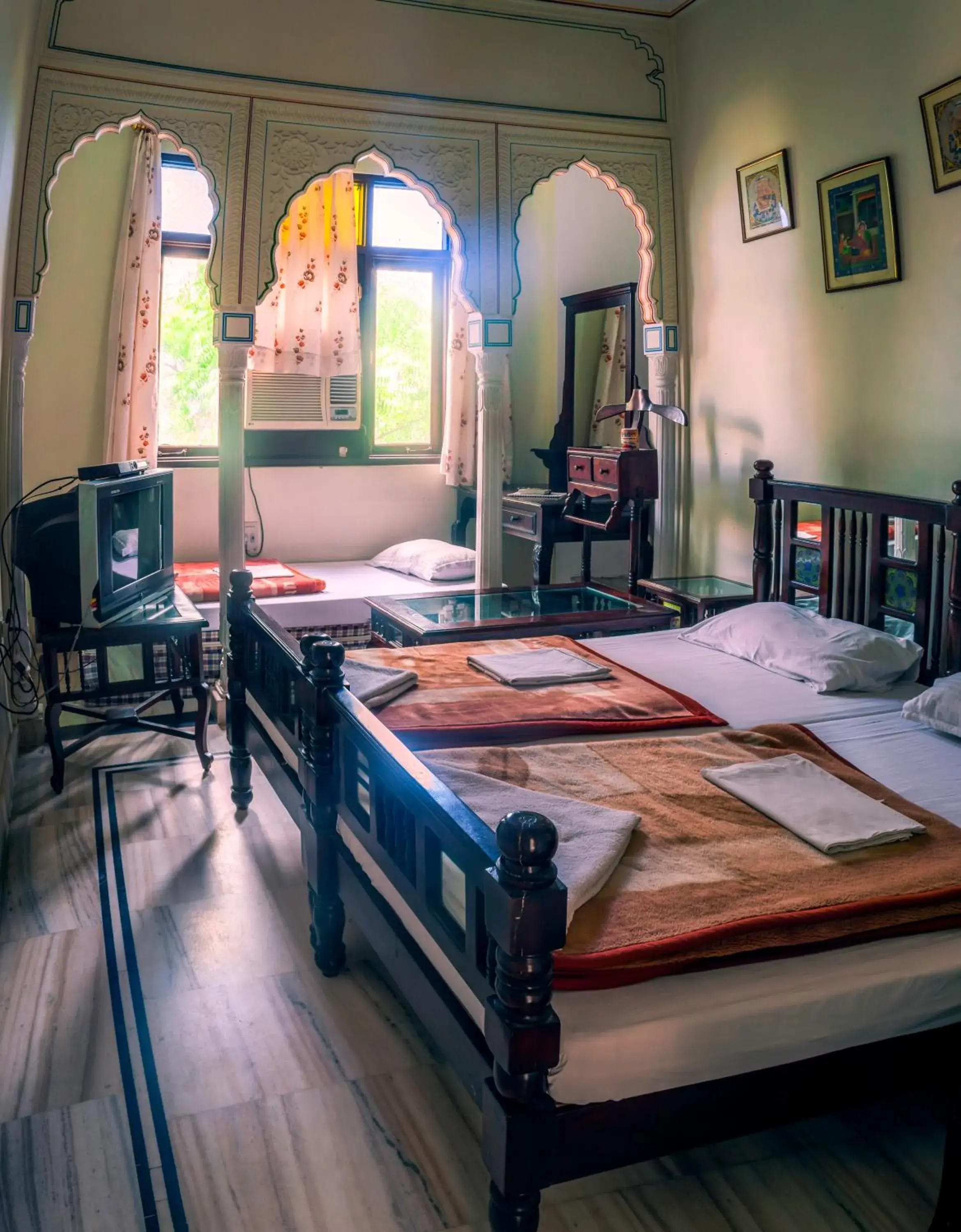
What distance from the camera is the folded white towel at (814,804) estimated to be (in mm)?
2064

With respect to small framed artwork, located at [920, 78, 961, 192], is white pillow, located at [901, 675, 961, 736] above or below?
below

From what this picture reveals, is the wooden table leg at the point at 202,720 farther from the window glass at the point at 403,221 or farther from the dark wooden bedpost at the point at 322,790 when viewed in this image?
the window glass at the point at 403,221

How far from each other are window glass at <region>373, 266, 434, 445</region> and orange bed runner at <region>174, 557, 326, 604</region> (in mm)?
1256

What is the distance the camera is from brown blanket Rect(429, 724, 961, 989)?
1.70m

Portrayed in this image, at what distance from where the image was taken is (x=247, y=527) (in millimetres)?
6148

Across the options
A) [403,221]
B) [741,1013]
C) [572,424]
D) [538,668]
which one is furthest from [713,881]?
[403,221]

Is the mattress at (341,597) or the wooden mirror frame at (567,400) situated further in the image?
the wooden mirror frame at (567,400)

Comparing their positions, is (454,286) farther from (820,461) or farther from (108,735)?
(108,735)

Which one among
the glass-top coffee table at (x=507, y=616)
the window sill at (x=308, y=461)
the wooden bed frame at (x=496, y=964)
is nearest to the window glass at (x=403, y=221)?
the window sill at (x=308, y=461)

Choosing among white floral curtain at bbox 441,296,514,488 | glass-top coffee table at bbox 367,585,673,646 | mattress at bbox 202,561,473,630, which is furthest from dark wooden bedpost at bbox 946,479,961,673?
white floral curtain at bbox 441,296,514,488

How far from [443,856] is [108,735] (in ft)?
9.96

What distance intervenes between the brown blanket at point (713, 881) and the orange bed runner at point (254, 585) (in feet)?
9.65

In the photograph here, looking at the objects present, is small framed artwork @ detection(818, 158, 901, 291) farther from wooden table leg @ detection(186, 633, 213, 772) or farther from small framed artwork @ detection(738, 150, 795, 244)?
wooden table leg @ detection(186, 633, 213, 772)

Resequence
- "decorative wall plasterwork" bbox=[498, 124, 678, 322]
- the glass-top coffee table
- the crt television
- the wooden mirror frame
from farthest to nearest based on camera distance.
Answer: the wooden mirror frame
"decorative wall plasterwork" bbox=[498, 124, 678, 322]
the glass-top coffee table
the crt television
